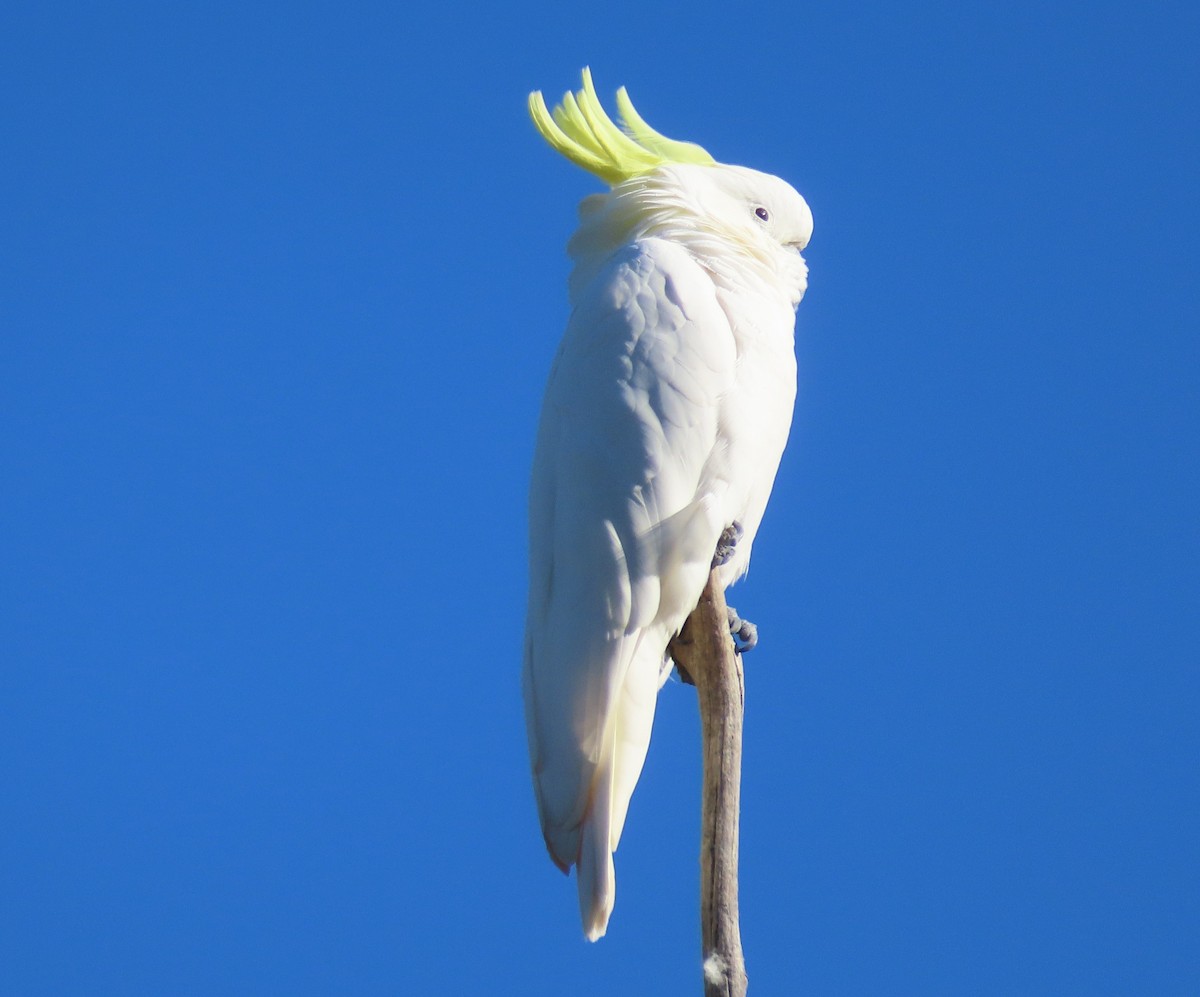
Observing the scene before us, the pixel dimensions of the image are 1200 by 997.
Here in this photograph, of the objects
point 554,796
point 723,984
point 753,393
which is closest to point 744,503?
point 753,393

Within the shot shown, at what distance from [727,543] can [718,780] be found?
1.82ft

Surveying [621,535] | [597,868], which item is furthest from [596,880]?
[621,535]

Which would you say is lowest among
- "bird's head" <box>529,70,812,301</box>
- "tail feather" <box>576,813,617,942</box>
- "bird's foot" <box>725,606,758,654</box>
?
"tail feather" <box>576,813,617,942</box>

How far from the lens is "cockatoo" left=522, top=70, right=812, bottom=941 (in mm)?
2346

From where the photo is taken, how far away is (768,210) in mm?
2902

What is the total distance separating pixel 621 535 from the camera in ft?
7.90

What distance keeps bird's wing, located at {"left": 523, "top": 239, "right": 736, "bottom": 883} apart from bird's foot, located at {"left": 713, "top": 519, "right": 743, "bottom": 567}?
0.17 meters

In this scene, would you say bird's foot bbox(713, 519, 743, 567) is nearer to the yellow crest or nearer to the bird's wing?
the bird's wing

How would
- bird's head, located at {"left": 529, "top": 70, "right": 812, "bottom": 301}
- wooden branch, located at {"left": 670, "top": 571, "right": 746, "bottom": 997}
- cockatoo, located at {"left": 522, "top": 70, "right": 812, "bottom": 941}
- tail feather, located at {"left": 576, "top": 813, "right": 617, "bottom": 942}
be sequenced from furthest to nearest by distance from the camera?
1. bird's head, located at {"left": 529, "top": 70, "right": 812, "bottom": 301}
2. cockatoo, located at {"left": 522, "top": 70, "right": 812, "bottom": 941}
3. tail feather, located at {"left": 576, "top": 813, "right": 617, "bottom": 942}
4. wooden branch, located at {"left": 670, "top": 571, "right": 746, "bottom": 997}

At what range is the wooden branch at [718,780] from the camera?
2104 mm

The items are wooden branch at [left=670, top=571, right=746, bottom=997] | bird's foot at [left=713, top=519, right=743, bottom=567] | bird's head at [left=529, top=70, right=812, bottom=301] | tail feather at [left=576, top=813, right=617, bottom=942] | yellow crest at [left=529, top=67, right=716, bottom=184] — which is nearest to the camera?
wooden branch at [left=670, top=571, right=746, bottom=997]

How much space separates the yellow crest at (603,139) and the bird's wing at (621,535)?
52 centimetres

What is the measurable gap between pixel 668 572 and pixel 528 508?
42 cm

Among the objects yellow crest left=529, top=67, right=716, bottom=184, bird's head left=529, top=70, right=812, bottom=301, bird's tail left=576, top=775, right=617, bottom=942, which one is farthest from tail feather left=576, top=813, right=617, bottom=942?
yellow crest left=529, top=67, right=716, bottom=184
